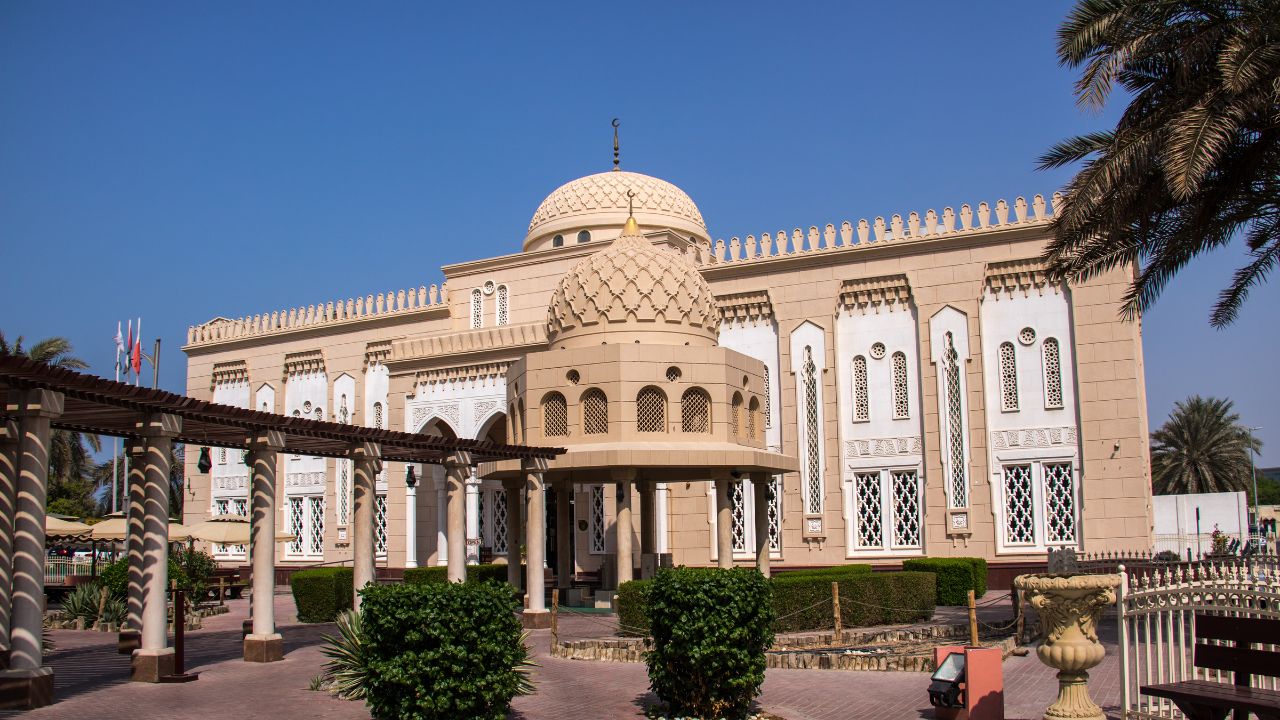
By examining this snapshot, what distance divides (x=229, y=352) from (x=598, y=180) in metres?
14.5

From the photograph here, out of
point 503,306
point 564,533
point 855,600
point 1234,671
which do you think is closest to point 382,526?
point 503,306

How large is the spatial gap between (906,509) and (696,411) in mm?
8189

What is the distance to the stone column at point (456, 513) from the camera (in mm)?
17359

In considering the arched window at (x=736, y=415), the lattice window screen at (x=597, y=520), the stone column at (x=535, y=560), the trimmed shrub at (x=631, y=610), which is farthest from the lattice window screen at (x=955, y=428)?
the stone column at (x=535, y=560)

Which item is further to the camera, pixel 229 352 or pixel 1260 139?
pixel 229 352

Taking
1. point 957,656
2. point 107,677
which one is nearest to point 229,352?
point 107,677

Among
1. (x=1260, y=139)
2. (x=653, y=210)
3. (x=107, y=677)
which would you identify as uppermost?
(x=653, y=210)

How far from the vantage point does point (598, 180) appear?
109 feet

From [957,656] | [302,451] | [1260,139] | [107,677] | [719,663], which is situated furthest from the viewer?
[302,451]

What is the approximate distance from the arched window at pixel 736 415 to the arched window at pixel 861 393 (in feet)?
22.3

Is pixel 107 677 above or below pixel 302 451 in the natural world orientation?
below

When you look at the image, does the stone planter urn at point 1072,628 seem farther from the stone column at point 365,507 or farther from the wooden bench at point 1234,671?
the stone column at point 365,507

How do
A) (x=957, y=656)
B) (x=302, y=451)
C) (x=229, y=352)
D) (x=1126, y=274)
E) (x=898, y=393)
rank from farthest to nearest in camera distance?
(x=229, y=352)
(x=898, y=393)
(x=1126, y=274)
(x=302, y=451)
(x=957, y=656)

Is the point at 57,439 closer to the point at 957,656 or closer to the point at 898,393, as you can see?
the point at 898,393
